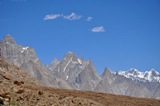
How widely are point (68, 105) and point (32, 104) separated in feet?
8.50

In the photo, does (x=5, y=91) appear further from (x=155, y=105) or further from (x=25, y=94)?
(x=155, y=105)

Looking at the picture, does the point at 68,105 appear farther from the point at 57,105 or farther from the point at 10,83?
the point at 10,83

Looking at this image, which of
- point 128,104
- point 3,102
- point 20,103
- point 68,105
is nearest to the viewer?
point 3,102

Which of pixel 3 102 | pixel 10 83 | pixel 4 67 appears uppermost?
pixel 4 67

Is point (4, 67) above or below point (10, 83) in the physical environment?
above

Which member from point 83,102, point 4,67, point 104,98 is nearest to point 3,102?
point 83,102

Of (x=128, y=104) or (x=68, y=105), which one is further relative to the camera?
(x=128, y=104)

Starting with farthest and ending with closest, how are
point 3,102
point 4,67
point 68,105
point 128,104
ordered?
point 4,67, point 128,104, point 68,105, point 3,102

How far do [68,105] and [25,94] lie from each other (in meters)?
2.85

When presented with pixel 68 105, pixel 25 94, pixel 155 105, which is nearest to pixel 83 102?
pixel 68 105

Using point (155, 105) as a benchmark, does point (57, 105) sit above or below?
below

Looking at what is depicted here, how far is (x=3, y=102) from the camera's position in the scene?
21.8 meters

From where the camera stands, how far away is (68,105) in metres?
25.0

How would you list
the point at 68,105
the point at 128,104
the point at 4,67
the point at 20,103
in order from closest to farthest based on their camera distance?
the point at 20,103 → the point at 68,105 → the point at 128,104 → the point at 4,67
